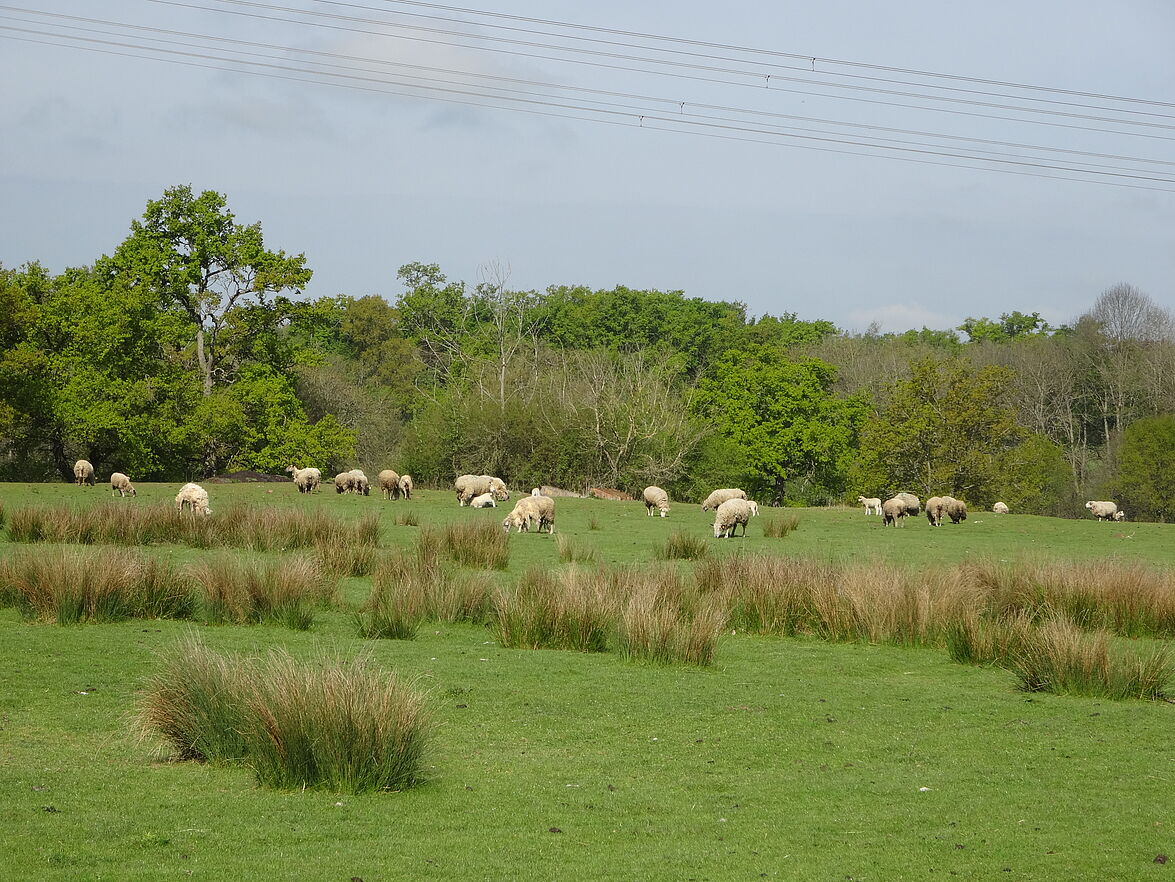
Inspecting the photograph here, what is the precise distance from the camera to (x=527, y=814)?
6.72 m

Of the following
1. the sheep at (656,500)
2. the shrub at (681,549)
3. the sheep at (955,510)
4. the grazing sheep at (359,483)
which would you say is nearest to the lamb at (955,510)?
the sheep at (955,510)

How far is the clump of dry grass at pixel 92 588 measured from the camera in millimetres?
12836

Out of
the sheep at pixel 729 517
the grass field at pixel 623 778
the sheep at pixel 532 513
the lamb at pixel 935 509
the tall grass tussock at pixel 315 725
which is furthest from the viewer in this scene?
the lamb at pixel 935 509

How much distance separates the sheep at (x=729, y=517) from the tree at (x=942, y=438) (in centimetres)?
2763

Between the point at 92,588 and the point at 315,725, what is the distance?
7.09 m

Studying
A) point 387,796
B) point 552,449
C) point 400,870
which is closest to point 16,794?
point 387,796

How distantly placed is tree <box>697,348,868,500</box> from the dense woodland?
0.43ft

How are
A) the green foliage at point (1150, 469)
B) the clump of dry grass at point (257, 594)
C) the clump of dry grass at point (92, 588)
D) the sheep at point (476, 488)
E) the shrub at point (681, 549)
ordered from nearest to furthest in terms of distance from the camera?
the clump of dry grass at point (92, 588) < the clump of dry grass at point (257, 594) < the shrub at point (681, 549) < the sheep at point (476, 488) < the green foliage at point (1150, 469)

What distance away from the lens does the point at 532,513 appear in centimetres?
2800

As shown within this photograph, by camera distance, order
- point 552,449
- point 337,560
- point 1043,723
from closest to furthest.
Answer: point 1043,723, point 337,560, point 552,449

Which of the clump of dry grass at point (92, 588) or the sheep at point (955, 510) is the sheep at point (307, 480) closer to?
the sheep at point (955, 510)

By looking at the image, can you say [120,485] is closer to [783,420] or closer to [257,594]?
Answer: [257,594]

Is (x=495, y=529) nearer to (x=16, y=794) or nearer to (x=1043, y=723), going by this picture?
(x=1043, y=723)

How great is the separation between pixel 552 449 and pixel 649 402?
5.45 meters
